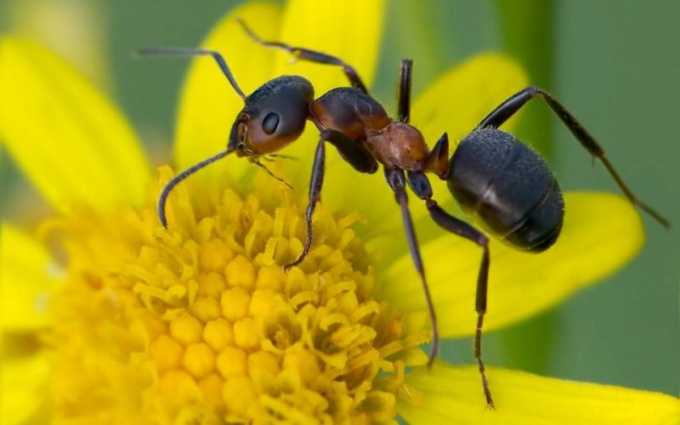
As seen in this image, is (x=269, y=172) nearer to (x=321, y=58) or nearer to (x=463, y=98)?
(x=321, y=58)

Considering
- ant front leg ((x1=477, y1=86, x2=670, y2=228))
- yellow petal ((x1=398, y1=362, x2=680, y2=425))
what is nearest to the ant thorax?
ant front leg ((x1=477, y1=86, x2=670, y2=228))

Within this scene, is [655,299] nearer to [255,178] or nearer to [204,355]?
[255,178]

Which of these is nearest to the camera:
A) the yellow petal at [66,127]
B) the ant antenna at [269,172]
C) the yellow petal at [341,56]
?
the ant antenna at [269,172]

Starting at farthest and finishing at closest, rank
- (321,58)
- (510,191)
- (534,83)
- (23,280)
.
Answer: (23,280) → (534,83) → (321,58) → (510,191)

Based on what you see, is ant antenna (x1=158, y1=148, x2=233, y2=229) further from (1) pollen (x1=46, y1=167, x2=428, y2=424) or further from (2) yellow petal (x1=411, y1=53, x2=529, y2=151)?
(2) yellow petal (x1=411, y1=53, x2=529, y2=151)

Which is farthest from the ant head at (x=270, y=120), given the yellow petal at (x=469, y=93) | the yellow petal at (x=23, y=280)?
the yellow petal at (x=23, y=280)

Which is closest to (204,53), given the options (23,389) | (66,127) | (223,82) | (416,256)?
(223,82)

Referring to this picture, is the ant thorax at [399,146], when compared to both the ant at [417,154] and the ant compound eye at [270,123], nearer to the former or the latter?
the ant at [417,154]
